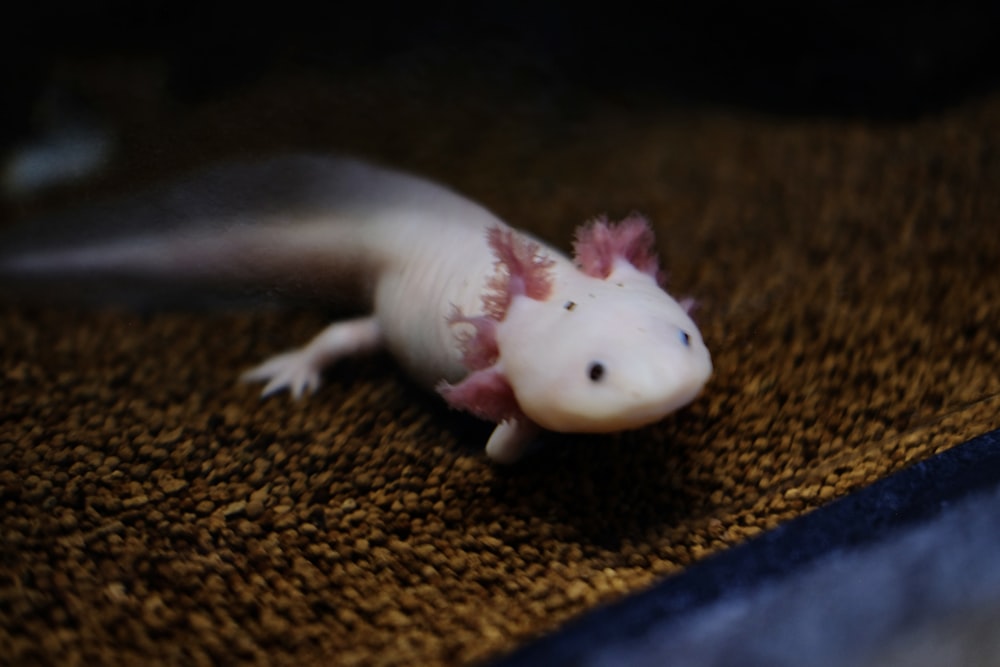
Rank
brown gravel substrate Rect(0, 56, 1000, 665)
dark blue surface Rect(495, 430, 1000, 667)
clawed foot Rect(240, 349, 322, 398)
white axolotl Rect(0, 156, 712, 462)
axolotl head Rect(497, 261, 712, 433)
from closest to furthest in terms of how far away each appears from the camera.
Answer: dark blue surface Rect(495, 430, 1000, 667) < brown gravel substrate Rect(0, 56, 1000, 665) < axolotl head Rect(497, 261, 712, 433) < white axolotl Rect(0, 156, 712, 462) < clawed foot Rect(240, 349, 322, 398)

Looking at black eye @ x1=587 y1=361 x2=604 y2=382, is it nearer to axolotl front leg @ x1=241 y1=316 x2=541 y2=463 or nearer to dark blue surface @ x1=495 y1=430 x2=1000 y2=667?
dark blue surface @ x1=495 y1=430 x2=1000 y2=667

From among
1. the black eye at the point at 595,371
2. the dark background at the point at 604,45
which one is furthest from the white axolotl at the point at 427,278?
the dark background at the point at 604,45

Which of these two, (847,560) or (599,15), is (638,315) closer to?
(847,560)

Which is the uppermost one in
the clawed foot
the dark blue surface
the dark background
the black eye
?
the dark background

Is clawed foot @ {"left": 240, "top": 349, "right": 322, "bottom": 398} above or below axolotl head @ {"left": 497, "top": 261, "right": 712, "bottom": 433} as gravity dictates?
below

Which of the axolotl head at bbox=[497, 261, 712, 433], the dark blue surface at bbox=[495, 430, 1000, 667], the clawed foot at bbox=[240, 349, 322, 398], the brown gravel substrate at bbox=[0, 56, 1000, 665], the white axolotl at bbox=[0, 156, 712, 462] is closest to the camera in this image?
the dark blue surface at bbox=[495, 430, 1000, 667]

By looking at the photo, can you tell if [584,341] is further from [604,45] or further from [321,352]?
[604,45]

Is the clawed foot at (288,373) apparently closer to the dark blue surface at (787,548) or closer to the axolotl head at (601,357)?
the axolotl head at (601,357)

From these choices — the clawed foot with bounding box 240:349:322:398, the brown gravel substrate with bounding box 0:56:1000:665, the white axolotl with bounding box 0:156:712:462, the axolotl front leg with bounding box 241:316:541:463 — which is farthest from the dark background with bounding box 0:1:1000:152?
the clawed foot with bounding box 240:349:322:398

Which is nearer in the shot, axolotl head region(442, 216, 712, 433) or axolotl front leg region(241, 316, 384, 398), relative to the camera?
axolotl head region(442, 216, 712, 433)
